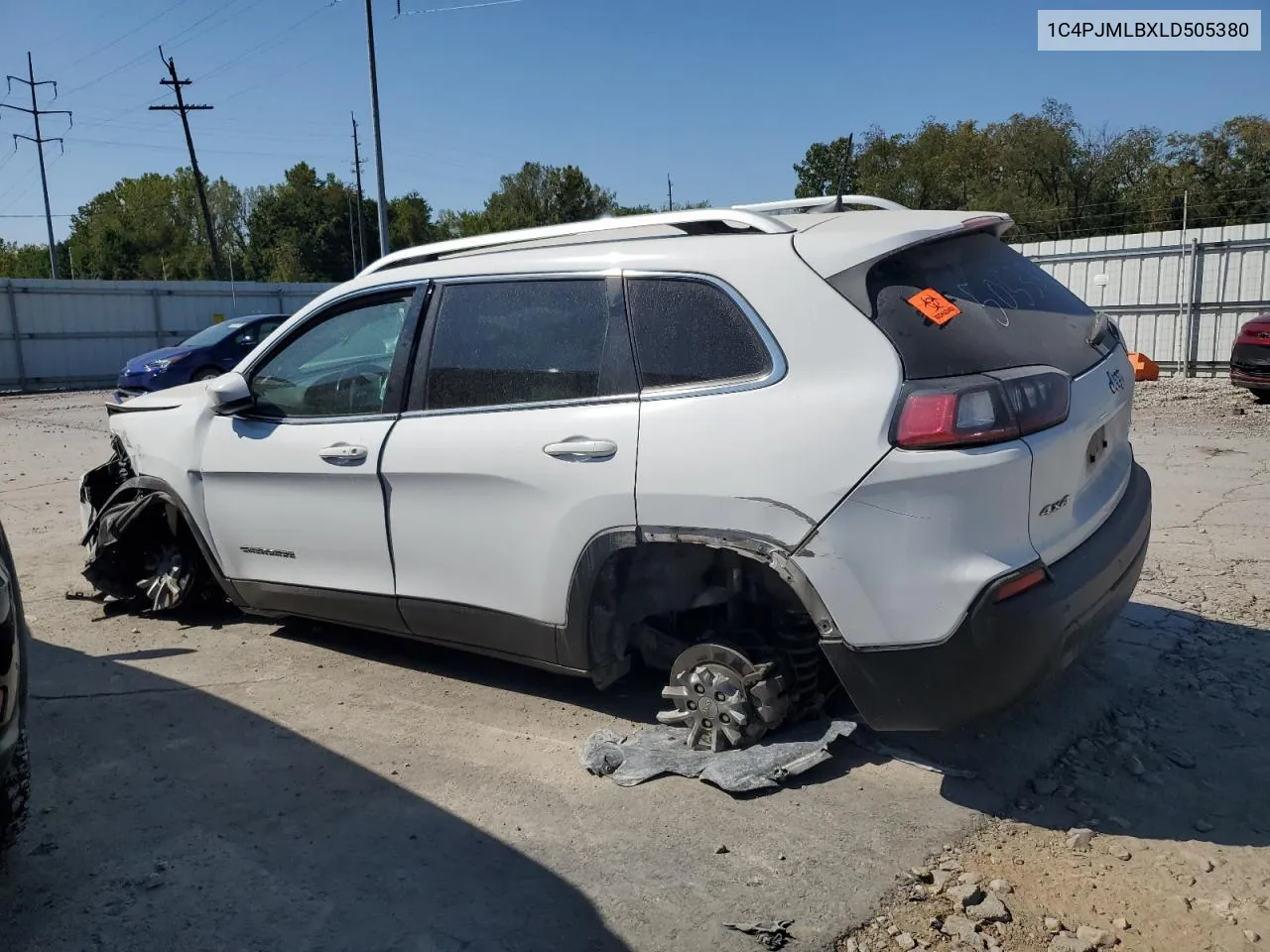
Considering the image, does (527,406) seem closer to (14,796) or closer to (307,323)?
(307,323)

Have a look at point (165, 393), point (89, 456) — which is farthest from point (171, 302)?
point (165, 393)

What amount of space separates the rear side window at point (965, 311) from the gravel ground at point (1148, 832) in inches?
54.0

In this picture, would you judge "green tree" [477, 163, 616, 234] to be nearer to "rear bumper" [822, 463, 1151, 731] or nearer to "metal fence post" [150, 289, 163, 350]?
"metal fence post" [150, 289, 163, 350]

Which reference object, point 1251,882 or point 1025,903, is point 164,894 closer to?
point 1025,903

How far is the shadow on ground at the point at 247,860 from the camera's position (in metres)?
2.68

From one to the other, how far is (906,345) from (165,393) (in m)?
3.86

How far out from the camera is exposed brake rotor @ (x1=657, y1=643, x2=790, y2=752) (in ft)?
11.2

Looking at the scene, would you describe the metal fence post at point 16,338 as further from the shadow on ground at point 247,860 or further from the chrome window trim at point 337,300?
the shadow on ground at point 247,860

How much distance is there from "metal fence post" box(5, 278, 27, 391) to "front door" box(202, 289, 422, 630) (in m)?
24.4

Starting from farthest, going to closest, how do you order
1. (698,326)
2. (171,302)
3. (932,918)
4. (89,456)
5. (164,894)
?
1. (171,302)
2. (89,456)
3. (698,326)
4. (164,894)
5. (932,918)

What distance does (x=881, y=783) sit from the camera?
338cm

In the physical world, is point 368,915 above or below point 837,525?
below

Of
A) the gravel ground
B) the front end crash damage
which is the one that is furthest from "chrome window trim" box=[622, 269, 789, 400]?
the front end crash damage

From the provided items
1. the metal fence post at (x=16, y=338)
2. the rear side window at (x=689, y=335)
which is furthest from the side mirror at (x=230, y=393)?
the metal fence post at (x=16, y=338)
